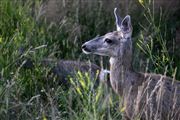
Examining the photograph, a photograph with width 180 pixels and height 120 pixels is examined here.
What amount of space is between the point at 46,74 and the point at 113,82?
2.55ft

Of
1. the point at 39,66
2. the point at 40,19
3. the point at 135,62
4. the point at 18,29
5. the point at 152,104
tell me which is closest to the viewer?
the point at 152,104

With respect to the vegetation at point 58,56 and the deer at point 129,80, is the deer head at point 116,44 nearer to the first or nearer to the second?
the deer at point 129,80

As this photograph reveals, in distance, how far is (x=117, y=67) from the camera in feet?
24.3

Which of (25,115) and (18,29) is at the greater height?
(18,29)

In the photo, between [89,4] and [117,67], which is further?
[89,4]

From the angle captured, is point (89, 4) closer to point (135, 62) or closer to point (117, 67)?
point (135, 62)

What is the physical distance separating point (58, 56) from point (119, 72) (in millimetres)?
1820

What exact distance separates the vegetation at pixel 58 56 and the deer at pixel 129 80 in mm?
159

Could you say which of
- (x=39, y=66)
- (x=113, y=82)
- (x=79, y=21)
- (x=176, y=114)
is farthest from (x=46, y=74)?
(x=79, y=21)

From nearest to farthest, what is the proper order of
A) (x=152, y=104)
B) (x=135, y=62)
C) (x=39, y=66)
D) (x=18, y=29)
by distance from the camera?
(x=152, y=104) < (x=39, y=66) < (x=18, y=29) < (x=135, y=62)

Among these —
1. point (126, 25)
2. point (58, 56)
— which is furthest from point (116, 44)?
point (58, 56)

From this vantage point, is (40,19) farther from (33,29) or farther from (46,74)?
(46,74)

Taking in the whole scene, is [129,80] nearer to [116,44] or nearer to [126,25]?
[116,44]

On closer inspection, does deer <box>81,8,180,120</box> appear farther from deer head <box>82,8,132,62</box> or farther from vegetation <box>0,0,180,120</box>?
vegetation <box>0,0,180,120</box>
